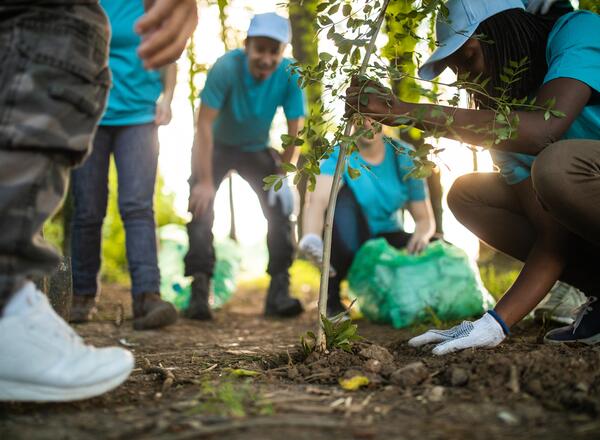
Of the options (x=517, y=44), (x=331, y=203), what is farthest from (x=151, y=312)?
(x=517, y=44)

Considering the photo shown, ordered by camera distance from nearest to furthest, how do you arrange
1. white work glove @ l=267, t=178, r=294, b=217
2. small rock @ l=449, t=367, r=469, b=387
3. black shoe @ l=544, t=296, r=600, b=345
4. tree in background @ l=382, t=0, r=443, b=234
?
small rock @ l=449, t=367, r=469, b=387 → tree in background @ l=382, t=0, r=443, b=234 → black shoe @ l=544, t=296, r=600, b=345 → white work glove @ l=267, t=178, r=294, b=217

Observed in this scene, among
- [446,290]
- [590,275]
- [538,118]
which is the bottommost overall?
[446,290]

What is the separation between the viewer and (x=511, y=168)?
7.43 feet

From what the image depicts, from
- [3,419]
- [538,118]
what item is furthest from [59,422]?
[538,118]

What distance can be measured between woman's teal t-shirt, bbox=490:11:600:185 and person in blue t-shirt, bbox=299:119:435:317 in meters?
1.63

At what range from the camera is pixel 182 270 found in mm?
4531

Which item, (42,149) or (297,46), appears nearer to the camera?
(42,149)

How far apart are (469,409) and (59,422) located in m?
0.90

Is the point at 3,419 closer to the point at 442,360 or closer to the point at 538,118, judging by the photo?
the point at 442,360

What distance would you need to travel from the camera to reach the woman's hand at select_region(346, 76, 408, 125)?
184 centimetres

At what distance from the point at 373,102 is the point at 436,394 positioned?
879 millimetres

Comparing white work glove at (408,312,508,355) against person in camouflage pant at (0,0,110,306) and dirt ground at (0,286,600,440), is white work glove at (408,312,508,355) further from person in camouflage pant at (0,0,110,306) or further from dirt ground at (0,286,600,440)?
person in camouflage pant at (0,0,110,306)

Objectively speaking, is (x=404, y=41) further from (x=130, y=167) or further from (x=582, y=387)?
(x=130, y=167)

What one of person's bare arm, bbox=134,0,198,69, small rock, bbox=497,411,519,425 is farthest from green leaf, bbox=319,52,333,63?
small rock, bbox=497,411,519,425
